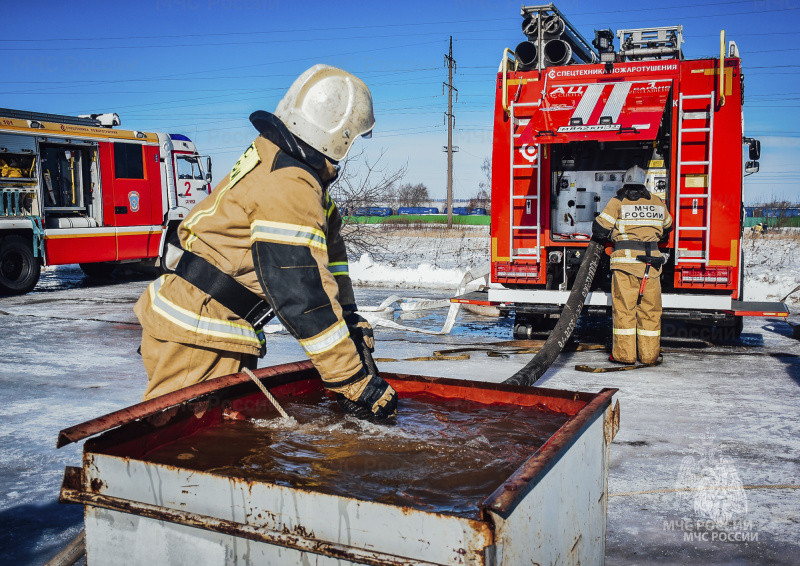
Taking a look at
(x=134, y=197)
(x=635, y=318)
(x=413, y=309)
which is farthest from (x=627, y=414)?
(x=134, y=197)

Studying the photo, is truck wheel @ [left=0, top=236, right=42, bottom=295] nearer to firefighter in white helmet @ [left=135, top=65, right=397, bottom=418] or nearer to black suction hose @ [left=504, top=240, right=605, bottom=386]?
black suction hose @ [left=504, top=240, right=605, bottom=386]

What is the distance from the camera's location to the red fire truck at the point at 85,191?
12641 millimetres

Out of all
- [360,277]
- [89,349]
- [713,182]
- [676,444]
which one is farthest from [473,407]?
[360,277]

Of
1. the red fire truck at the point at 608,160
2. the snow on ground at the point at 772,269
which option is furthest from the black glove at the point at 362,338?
the snow on ground at the point at 772,269

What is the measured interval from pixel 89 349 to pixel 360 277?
6.80 metres

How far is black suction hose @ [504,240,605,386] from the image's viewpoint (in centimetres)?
509

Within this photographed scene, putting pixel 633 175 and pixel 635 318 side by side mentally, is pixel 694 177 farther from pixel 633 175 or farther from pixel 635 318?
pixel 635 318

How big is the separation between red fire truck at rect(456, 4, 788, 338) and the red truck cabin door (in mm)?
8971

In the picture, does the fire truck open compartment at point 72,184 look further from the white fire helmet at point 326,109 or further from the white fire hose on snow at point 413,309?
the white fire helmet at point 326,109

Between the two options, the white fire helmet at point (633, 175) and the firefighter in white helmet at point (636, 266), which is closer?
the firefighter in white helmet at point (636, 266)

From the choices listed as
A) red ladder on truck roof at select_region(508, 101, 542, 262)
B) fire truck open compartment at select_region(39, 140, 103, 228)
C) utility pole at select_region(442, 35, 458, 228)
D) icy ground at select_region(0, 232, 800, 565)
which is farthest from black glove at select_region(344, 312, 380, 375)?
utility pole at select_region(442, 35, 458, 228)

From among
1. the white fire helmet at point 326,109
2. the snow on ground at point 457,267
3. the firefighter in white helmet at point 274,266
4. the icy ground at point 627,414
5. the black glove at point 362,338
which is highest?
the white fire helmet at point 326,109

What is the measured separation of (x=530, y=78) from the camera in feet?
24.8

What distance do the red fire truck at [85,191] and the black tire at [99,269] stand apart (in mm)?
22
